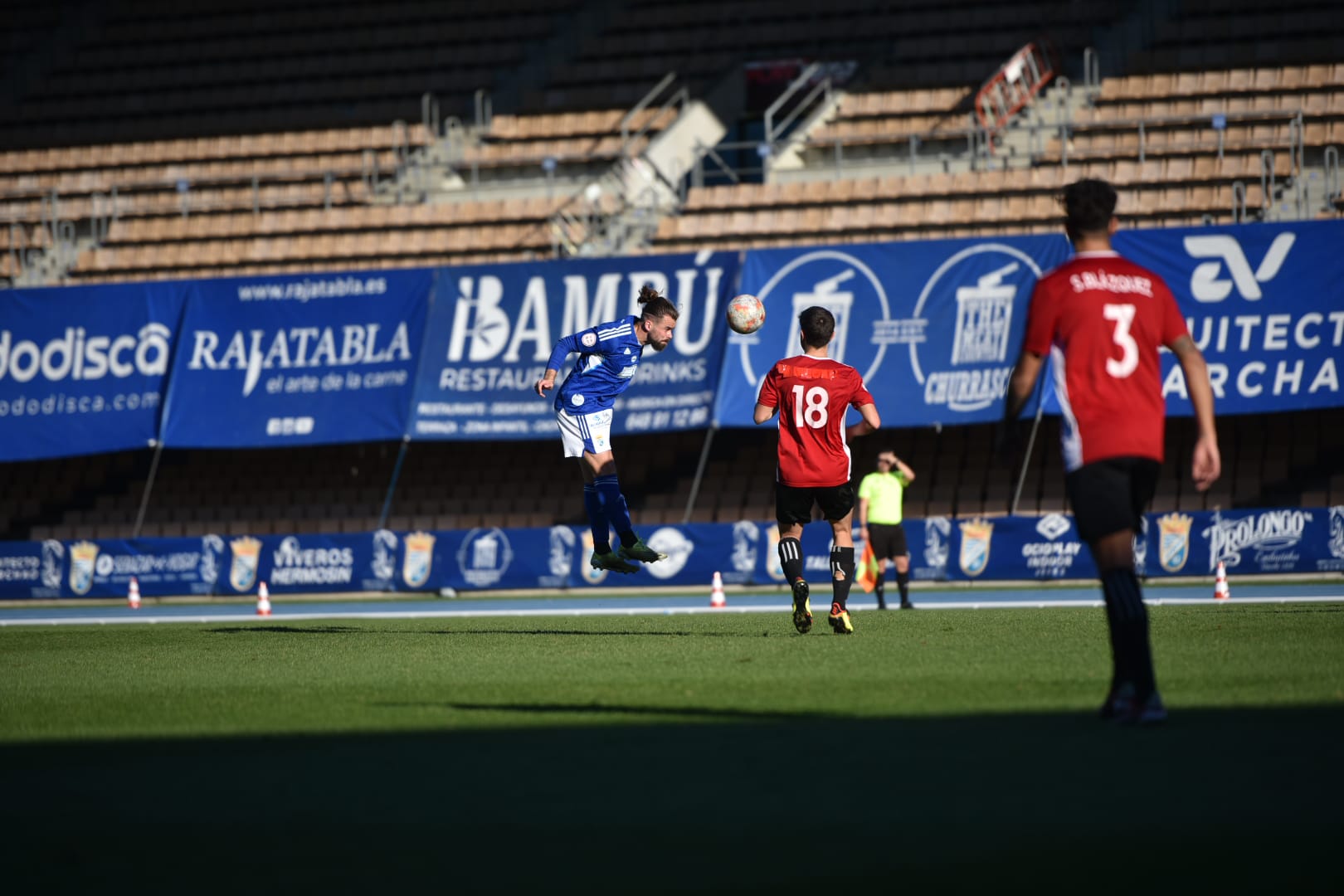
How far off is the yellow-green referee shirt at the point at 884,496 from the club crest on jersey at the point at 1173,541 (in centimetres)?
599

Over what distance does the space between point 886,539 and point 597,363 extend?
6.58 m

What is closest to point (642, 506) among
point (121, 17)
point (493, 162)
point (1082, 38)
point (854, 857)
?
point (493, 162)

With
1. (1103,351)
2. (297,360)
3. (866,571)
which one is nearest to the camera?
(1103,351)

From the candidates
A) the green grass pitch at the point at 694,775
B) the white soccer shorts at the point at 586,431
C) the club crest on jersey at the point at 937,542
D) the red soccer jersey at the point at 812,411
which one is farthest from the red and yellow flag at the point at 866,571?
the green grass pitch at the point at 694,775

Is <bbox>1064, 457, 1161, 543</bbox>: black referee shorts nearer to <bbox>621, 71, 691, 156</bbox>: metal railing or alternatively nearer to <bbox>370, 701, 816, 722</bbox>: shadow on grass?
<bbox>370, 701, 816, 722</bbox>: shadow on grass

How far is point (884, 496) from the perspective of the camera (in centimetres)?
1858

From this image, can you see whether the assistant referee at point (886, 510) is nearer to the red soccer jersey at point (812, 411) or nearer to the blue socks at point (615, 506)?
the blue socks at point (615, 506)

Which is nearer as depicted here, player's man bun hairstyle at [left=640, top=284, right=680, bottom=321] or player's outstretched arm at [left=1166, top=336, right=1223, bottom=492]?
player's outstretched arm at [left=1166, top=336, right=1223, bottom=492]

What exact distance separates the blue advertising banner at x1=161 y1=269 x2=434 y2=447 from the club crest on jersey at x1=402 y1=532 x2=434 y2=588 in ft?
7.31

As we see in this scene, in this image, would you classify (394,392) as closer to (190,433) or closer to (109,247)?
(190,433)

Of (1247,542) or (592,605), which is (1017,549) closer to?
(1247,542)

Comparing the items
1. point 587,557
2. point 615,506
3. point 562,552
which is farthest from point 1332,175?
point 615,506

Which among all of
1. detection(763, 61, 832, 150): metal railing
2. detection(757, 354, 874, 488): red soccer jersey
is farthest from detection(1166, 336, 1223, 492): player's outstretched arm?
detection(763, 61, 832, 150): metal railing

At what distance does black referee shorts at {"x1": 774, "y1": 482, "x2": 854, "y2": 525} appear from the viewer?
11320 mm
